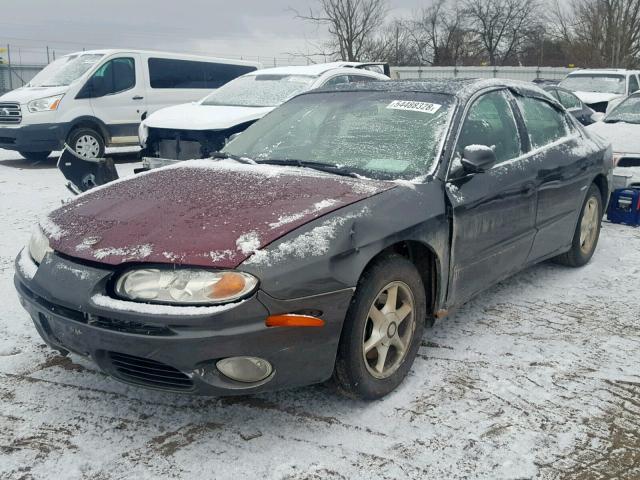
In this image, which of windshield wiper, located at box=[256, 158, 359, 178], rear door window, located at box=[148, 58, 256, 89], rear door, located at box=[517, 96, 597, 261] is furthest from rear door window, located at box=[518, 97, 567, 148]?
rear door window, located at box=[148, 58, 256, 89]

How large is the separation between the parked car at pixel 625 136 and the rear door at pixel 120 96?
7.61m

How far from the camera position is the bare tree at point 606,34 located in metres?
33.7

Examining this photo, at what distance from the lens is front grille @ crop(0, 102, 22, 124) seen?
1019cm

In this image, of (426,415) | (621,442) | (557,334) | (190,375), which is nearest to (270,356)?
(190,375)

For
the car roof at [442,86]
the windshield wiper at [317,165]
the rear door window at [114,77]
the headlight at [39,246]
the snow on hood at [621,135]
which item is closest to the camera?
the headlight at [39,246]

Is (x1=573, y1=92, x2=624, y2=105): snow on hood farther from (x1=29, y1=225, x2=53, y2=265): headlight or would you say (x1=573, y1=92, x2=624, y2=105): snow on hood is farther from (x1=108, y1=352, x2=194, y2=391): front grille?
(x1=108, y1=352, x2=194, y2=391): front grille

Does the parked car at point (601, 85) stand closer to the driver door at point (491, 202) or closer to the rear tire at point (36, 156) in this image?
the rear tire at point (36, 156)

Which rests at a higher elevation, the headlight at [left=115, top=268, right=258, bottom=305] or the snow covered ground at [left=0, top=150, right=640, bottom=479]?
the headlight at [left=115, top=268, right=258, bottom=305]

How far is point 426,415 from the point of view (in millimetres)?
2787

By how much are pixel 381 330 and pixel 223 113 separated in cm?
576

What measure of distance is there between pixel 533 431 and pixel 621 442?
1.15 feet

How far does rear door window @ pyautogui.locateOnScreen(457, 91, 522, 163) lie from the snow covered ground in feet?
3.54

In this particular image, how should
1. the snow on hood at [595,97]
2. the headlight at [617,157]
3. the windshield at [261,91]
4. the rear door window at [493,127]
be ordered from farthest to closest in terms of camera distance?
the snow on hood at [595,97]
the windshield at [261,91]
the headlight at [617,157]
the rear door window at [493,127]

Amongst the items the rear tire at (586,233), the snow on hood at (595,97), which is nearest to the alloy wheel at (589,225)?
the rear tire at (586,233)
